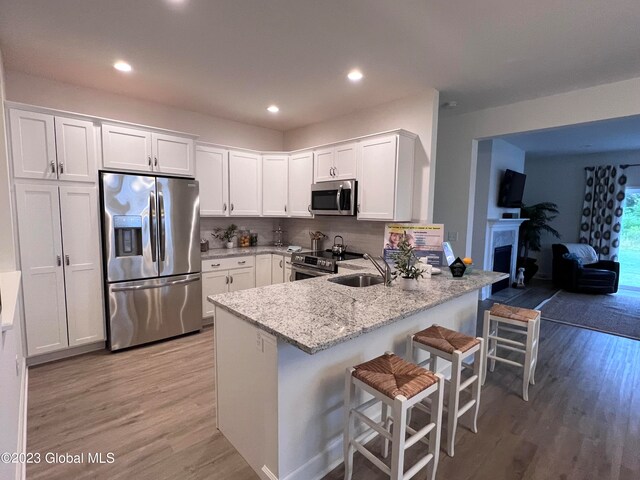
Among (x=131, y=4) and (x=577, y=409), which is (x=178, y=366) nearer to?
(x=131, y=4)

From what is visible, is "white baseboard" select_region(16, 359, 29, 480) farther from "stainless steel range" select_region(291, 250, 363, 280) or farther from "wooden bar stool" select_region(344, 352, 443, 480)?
"stainless steel range" select_region(291, 250, 363, 280)

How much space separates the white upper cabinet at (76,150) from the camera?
293 centimetres

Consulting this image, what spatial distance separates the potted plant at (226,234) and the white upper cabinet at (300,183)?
0.89 m

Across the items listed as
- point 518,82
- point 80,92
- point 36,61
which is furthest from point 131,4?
point 518,82

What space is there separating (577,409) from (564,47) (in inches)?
108

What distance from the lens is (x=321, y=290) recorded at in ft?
7.52

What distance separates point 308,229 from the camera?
16.3ft

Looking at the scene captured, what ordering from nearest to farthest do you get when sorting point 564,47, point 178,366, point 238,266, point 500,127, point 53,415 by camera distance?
point 53,415 < point 564,47 < point 178,366 < point 500,127 < point 238,266

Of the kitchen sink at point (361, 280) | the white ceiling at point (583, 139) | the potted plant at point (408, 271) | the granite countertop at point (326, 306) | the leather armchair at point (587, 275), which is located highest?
the white ceiling at point (583, 139)

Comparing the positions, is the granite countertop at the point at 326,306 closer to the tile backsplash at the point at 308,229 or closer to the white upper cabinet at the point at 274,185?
the tile backsplash at the point at 308,229

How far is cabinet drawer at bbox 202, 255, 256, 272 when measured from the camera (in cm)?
395

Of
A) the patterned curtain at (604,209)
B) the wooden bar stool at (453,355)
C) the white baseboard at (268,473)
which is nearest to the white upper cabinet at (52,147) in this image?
the white baseboard at (268,473)

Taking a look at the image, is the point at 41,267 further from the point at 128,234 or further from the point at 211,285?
the point at 211,285

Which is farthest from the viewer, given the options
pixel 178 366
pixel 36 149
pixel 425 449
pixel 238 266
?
pixel 238 266
